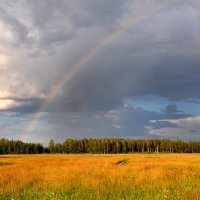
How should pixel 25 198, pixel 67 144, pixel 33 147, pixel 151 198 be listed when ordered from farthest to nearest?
pixel 67 144, pixel 33 147, pixel 25 198, pixel 151 198

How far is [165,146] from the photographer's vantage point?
15575 centimetres

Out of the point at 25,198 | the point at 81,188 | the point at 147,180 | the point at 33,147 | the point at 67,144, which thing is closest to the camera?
the point at 25,198

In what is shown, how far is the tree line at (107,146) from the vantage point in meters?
139

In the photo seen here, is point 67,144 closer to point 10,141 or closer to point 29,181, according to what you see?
point 10,141

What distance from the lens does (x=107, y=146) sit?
14925 centimetres

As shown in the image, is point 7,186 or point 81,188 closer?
point 81,188

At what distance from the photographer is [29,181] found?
54.5 ft

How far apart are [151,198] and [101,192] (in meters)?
2.48

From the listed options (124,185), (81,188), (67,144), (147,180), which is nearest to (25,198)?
(81,188)

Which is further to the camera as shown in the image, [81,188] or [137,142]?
[137,142]

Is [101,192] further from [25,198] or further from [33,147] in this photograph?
[33,147]

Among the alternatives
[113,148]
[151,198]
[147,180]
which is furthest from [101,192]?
[113,148]

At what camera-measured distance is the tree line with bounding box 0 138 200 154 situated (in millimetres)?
139125

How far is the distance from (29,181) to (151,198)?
7.72 m
